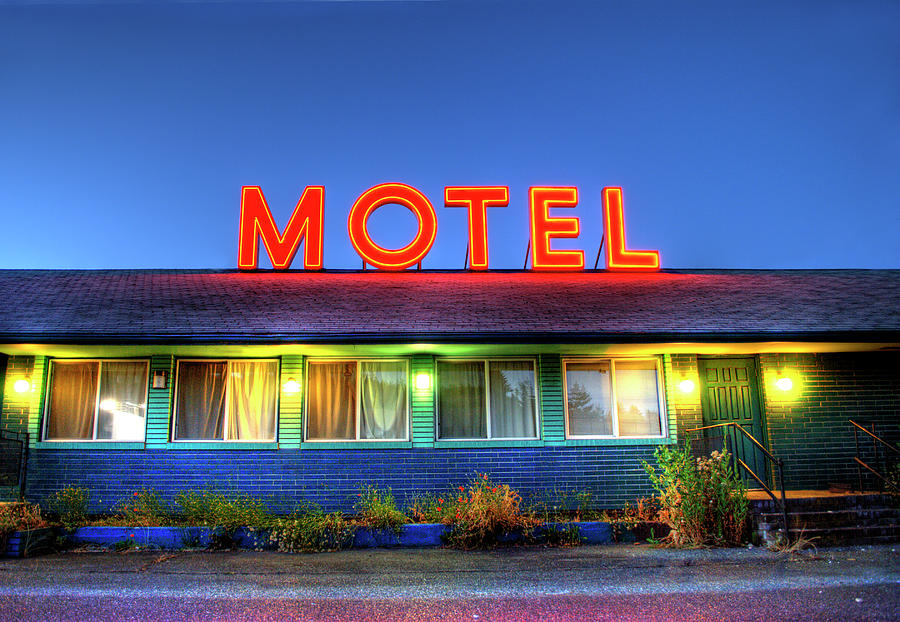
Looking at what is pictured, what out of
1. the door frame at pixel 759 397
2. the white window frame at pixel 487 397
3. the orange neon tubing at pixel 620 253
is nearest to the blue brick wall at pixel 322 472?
the white window frame at pixel 487 397

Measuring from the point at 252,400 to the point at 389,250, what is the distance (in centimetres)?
514

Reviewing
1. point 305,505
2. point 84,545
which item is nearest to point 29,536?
point 84,545

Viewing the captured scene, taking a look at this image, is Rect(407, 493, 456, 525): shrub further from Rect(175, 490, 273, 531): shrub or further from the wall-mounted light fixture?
the wall-mounted light fixture

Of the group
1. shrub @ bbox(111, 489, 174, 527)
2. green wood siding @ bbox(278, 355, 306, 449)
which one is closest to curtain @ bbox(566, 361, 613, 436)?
green wood siding @ bbox(278, 355, 306, 449)

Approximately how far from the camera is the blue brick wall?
982cm

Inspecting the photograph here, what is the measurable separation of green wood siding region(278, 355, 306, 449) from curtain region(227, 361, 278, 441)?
0.83 feet

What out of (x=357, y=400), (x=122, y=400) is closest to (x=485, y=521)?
(x=357, y=400)

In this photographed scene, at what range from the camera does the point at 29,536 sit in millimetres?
8227

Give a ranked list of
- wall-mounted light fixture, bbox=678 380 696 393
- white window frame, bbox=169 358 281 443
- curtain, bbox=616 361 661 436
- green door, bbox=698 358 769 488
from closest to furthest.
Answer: white window frame, bbox=169 358 281 443 → wall-mounted light fixture, bbox=678 380 696 393 → curtain, bbox=616 361 661 436 → green door, bbox=698 358 769 488

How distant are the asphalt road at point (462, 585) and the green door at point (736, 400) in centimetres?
257

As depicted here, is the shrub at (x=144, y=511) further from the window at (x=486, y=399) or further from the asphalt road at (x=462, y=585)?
the window at (x=486, y=399)

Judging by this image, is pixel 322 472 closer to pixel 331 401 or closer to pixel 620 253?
pixel 331 401

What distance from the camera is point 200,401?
10.3 m

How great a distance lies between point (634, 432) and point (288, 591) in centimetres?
599
